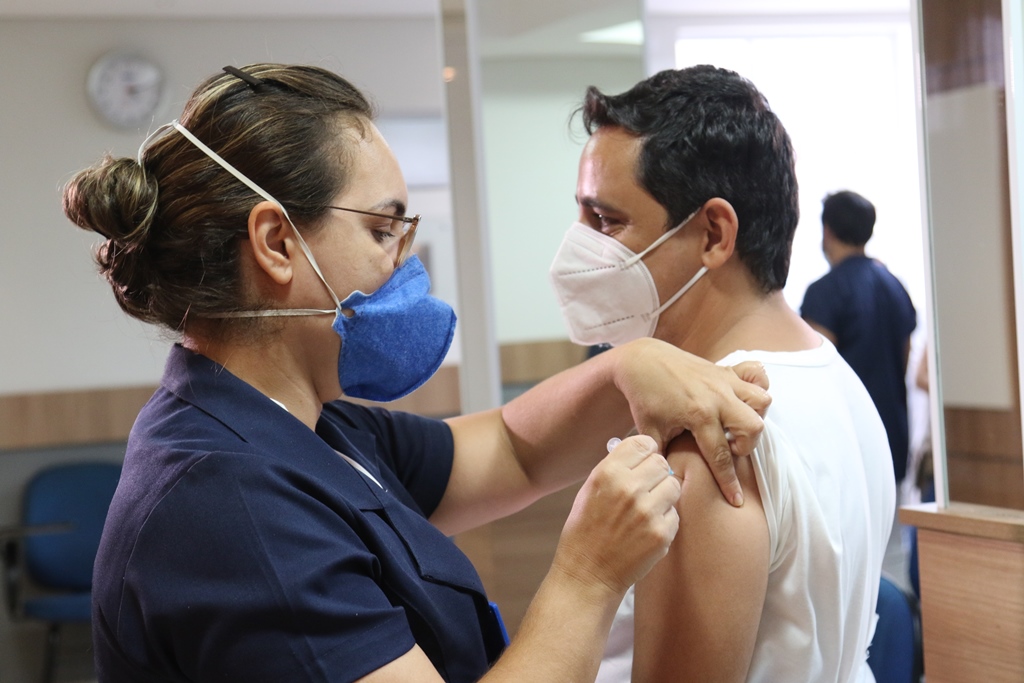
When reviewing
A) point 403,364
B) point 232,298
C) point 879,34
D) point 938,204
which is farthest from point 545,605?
point 879,34

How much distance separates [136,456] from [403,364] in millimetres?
361

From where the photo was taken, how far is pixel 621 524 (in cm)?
102

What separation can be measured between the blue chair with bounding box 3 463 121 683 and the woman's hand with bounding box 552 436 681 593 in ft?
11.3

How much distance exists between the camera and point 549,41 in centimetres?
283

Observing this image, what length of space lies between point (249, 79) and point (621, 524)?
67 centimetres

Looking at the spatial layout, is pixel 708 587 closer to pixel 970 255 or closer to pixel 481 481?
pixel 481 481

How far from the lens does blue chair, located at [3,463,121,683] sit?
4.00m

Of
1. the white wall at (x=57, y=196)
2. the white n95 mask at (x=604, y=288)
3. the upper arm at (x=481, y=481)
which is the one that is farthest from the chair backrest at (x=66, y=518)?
the white n95 mask at (x=604, y=288)

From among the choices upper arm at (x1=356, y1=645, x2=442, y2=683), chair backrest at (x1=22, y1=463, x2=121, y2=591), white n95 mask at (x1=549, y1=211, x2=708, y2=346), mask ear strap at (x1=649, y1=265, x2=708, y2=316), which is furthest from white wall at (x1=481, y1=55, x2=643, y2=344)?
chair backrest at (x1=22, y1=463, x2=121, y2=591)

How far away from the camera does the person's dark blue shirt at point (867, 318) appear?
3711mm

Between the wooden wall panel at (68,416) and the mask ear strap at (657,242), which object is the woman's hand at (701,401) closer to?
the mask ear strap at (657,242)

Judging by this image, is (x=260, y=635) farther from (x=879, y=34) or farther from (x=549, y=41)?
(x=879, y=34)

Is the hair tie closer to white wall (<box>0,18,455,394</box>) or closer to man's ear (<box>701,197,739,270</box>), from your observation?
man's ear (<box>701,197,739,270</box>)

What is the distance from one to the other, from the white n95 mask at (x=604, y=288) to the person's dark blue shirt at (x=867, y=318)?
7.91ft
